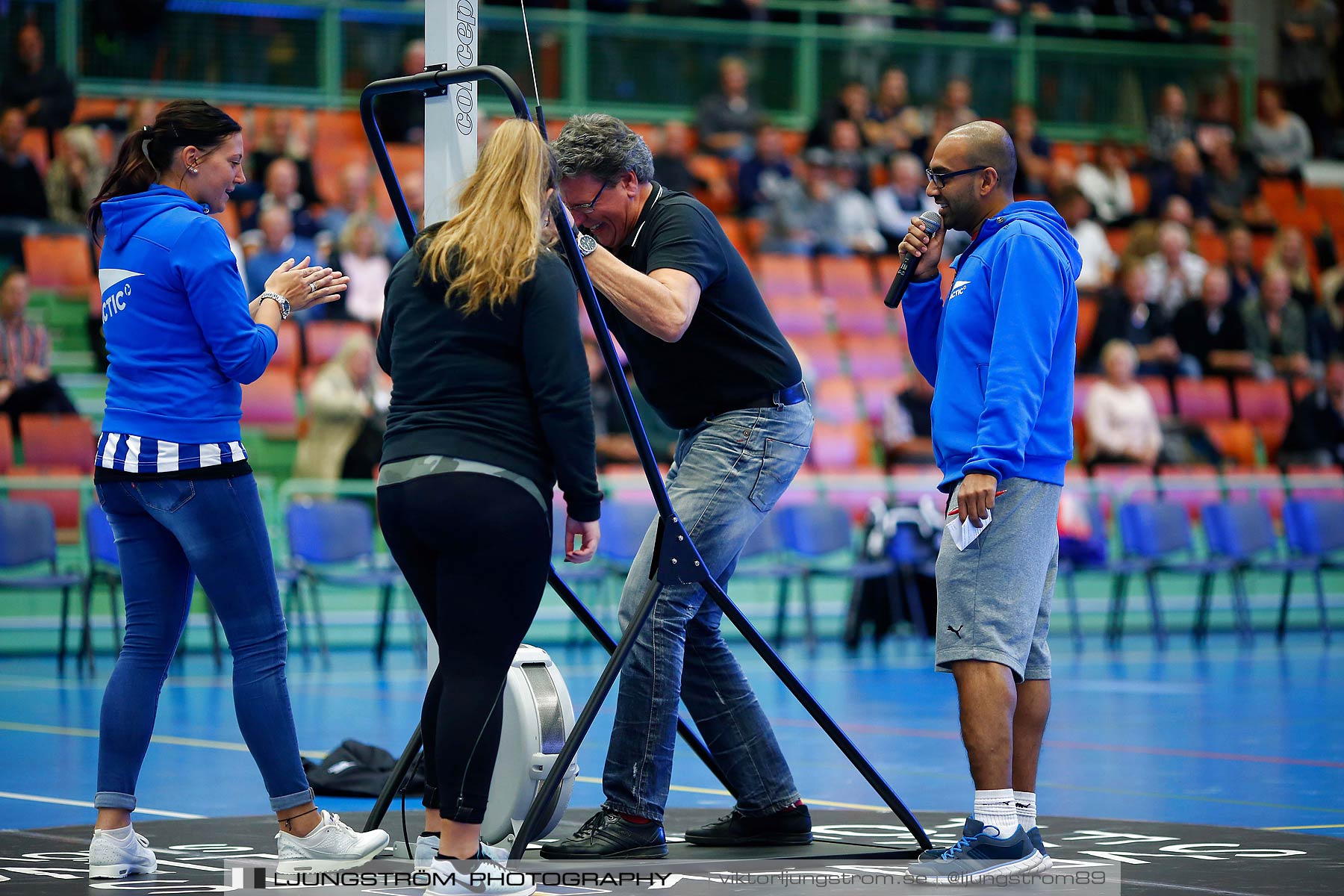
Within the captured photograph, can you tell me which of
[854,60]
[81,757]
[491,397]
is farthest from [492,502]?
[854,60]

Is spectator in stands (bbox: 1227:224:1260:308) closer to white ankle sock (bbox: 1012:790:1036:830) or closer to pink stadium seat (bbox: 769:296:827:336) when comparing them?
pink stadium seat (bbox: 769:296:827:336)

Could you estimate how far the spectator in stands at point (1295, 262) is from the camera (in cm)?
1575

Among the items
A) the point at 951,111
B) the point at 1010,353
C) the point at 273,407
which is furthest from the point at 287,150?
the point at 1010,353

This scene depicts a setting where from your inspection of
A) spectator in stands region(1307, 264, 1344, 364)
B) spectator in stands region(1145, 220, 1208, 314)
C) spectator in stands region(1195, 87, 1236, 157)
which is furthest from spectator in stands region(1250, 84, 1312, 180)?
spectator in stands region(1145, 220, 1208, 314)

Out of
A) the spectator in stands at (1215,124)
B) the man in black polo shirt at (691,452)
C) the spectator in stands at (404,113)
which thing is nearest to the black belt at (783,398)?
the man in black polo shirt at (691,452)

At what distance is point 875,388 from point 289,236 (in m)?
4.49

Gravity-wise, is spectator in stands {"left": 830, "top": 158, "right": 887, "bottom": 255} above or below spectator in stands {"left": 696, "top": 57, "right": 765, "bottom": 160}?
below

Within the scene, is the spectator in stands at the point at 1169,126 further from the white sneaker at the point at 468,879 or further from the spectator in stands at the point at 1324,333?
the white sneaker at the point at 468,879

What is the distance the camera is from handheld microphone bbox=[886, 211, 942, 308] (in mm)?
4438

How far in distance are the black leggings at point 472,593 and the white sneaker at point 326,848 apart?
0.59 m

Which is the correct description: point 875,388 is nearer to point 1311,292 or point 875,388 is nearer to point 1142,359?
point 1142,359

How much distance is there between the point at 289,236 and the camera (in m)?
12.3

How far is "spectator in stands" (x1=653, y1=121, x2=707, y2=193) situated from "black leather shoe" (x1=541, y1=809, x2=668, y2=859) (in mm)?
9507

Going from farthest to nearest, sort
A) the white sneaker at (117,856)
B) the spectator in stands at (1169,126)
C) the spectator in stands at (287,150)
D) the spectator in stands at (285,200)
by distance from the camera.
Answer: the spectator in stands at (1169,126) → the spectator in stands at (287,150) → the spectator in stands at (285,200) → the white sneaker at (117,856)
